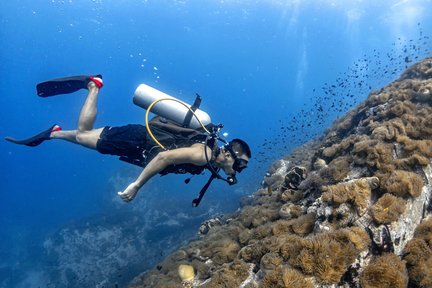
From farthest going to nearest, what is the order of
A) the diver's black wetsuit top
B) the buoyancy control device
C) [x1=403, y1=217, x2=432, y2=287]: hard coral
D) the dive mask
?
the buoyancy control device < the diver's black wetsuit top < the dive mask < [x1=403, y1=217, x2=432, y2=287]: hard coral

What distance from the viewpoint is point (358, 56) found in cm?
11512

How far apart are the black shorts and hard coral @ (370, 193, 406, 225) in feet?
14.5

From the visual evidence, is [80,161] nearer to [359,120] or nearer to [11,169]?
[11,169]

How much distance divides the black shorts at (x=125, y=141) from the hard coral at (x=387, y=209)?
441cm

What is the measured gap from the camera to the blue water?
2653 cm

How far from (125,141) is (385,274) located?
515cm

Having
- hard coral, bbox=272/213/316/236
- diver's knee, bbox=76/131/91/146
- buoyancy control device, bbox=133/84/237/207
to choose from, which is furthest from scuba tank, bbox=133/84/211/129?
hard coral, bbox=272/213/316/236

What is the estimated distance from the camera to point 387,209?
4.41 m

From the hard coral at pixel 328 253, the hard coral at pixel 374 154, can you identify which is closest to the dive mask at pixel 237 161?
the hard coral at pixel 328 253

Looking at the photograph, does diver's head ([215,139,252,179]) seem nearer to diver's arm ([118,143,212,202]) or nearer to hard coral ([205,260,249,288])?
diver's arm ([118,143,212,202])

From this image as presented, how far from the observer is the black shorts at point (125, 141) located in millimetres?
6566

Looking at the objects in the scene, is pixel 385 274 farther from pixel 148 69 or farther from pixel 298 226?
pixel 148 69

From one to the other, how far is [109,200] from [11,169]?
72704 millimetres

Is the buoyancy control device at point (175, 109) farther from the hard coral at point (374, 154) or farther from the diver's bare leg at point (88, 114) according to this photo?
the hard coral at point (374, 154)
